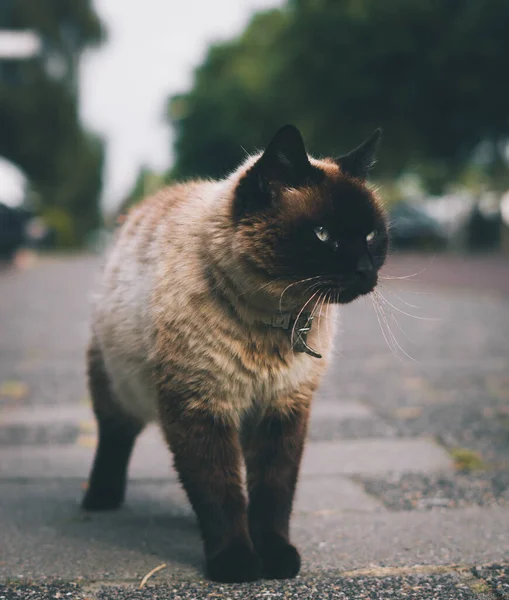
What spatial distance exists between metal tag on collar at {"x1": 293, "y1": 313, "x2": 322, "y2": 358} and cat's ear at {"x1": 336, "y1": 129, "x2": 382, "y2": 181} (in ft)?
1.63

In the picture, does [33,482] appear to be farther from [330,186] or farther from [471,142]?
[471,142]

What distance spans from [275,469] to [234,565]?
0.34 meters

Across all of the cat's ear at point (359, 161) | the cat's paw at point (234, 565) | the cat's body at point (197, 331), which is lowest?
the cat's paw at point (234, 565)

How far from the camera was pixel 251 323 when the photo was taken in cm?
257

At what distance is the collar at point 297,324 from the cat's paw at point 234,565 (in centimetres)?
64

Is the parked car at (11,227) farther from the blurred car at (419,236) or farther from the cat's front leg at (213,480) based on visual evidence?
the blurred car at (419,236)

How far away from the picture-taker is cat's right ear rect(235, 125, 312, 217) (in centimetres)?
248

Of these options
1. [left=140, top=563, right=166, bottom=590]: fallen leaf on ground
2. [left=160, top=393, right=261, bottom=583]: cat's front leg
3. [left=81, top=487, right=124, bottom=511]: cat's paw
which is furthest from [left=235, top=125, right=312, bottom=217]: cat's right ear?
[left=81, top=487, right=124, bottom=511]: cat's paw

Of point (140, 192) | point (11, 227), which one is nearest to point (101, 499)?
point (140, 192)

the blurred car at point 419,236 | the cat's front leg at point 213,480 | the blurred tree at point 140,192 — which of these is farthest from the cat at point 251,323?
the blurred car at point 419,236

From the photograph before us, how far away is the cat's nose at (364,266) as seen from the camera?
2465 millimetres

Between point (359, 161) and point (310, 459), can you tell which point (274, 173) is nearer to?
point (359, 161)

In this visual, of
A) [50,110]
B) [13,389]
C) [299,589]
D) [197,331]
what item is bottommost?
[13,389]

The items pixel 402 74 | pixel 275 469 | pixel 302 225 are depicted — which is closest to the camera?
pixel 302 225
